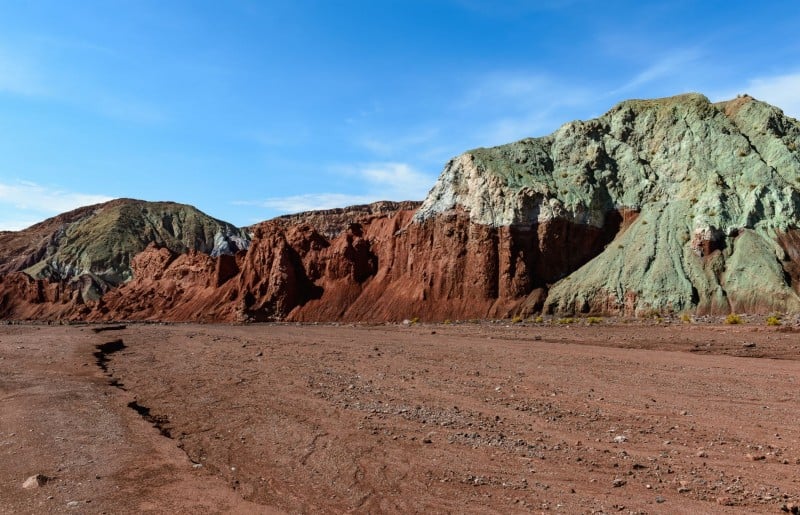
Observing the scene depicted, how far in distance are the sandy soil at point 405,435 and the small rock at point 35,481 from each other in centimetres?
13

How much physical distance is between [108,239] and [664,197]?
376ft

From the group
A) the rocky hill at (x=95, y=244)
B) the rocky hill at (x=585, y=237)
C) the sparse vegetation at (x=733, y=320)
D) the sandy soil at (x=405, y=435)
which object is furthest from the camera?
the rocky hill at (x=95, y=244)

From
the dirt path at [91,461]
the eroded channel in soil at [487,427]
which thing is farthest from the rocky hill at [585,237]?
the dirt path at [91,461]

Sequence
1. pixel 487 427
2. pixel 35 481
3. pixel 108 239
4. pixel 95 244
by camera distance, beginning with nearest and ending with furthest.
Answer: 1. pixel 35 481
2. pixel 487 427
3. pixel 95 244
4. pixel 108 239

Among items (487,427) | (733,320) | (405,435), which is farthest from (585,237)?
(405,435)

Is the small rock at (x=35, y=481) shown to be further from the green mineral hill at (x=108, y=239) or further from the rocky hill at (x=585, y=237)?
the green mineral hill at (x=108, y=239)

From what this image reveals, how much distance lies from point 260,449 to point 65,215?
558 feet

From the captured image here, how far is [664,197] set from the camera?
49719 mm

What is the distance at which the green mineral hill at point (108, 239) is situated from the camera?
117 meters

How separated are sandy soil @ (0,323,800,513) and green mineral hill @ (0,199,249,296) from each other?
10283 cm

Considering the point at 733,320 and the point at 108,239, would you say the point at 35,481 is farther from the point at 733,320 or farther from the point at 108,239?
the point at 108,239

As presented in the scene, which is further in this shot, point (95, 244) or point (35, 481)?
point (95, 244)

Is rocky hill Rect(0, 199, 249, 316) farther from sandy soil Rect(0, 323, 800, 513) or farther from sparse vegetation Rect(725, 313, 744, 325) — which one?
sparse vegetation Rect(725, 313, 744, 325)

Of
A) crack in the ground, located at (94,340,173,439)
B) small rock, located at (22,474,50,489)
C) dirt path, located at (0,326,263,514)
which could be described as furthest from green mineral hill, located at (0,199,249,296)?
small rock, located at (22,474,50,489)
